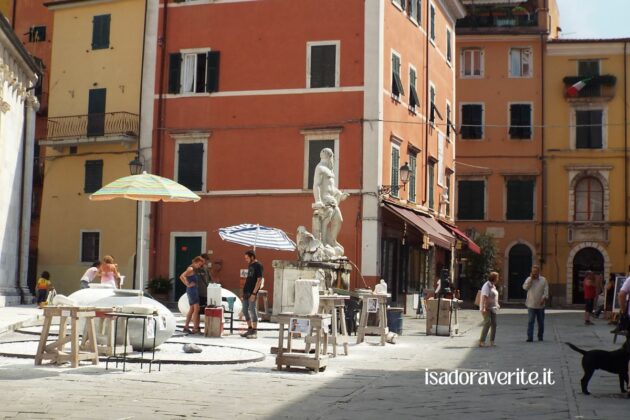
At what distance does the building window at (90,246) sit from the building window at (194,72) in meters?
5.68

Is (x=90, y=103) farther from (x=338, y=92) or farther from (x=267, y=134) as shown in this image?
(x=338, y=92)

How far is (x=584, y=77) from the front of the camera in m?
46.4

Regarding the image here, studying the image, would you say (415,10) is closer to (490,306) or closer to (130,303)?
(490,306)

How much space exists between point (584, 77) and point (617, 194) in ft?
18.9

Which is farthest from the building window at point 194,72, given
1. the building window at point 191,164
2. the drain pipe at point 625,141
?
the drain pipe at point 625,141

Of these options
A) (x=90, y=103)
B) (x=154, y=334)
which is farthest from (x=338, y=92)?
(x=154, y=334)

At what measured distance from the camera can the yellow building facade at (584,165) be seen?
45.9m

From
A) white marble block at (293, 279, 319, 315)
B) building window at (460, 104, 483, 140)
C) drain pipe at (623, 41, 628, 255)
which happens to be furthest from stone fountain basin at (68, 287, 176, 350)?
drain pipe at (623, 41, 628, 255)

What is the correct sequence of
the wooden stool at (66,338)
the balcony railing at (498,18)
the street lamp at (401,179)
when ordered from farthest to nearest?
the balcony railing at (498,18) → the street lamp at (401,179) → the wooden stool at (66,338)

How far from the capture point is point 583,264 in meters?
46.2

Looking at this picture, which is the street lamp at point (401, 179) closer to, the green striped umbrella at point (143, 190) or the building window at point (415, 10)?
the building window at point (415, 10)

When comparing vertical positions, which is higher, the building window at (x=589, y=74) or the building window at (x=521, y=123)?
the building window at (x=589, y=74)

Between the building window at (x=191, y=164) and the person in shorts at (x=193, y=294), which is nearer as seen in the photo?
the person in shorts at (x=193, y=294)

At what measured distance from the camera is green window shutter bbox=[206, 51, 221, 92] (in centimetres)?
3103
